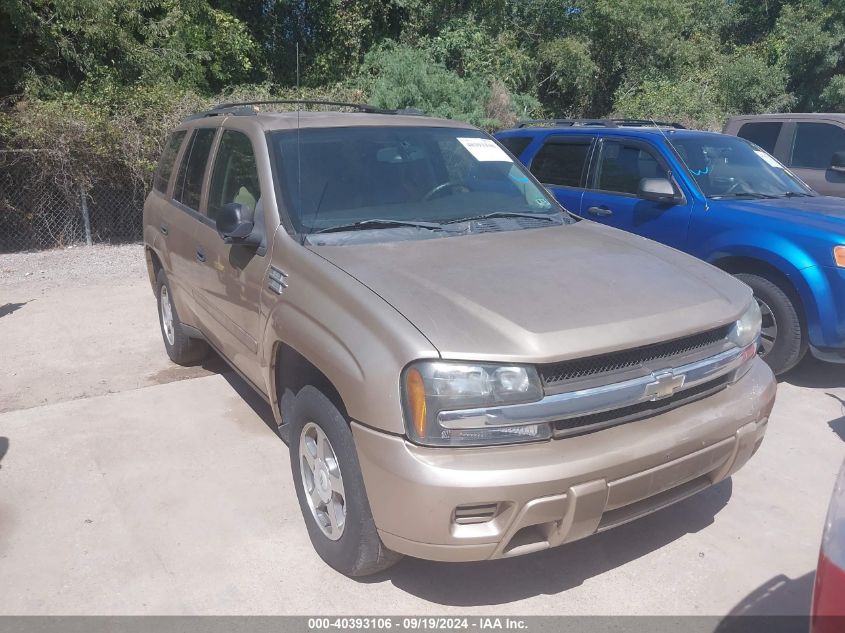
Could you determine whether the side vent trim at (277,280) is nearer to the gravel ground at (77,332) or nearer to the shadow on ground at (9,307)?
the gravel ground at (77,332)

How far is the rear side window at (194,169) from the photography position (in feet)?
15.1

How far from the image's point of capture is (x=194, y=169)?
15.7ft

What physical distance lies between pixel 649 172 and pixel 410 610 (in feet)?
14.8

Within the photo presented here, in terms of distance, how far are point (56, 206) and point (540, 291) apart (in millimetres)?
9363

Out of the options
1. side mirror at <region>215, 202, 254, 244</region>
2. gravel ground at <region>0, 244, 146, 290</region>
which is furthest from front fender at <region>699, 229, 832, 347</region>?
gravel ground at <region>0, 244, 146, 290</region>

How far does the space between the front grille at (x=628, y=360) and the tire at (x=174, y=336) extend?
3549 mm

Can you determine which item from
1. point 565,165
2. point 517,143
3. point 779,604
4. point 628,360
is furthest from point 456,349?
point 517,143

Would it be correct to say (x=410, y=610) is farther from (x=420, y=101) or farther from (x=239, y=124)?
(x=420, y=101)

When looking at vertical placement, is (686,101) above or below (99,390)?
above

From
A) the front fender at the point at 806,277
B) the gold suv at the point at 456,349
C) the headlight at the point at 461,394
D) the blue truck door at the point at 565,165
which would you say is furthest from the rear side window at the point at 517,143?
the headlight at the point at 461,394

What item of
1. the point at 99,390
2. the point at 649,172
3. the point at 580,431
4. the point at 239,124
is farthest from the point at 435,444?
the point at 649,172

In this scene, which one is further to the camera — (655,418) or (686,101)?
(686,101)

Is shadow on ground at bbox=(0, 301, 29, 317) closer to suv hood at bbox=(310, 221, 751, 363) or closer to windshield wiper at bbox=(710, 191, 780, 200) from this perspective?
suv hood at bbox=(310, 221, 751, 363)

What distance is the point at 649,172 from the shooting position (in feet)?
20.2
